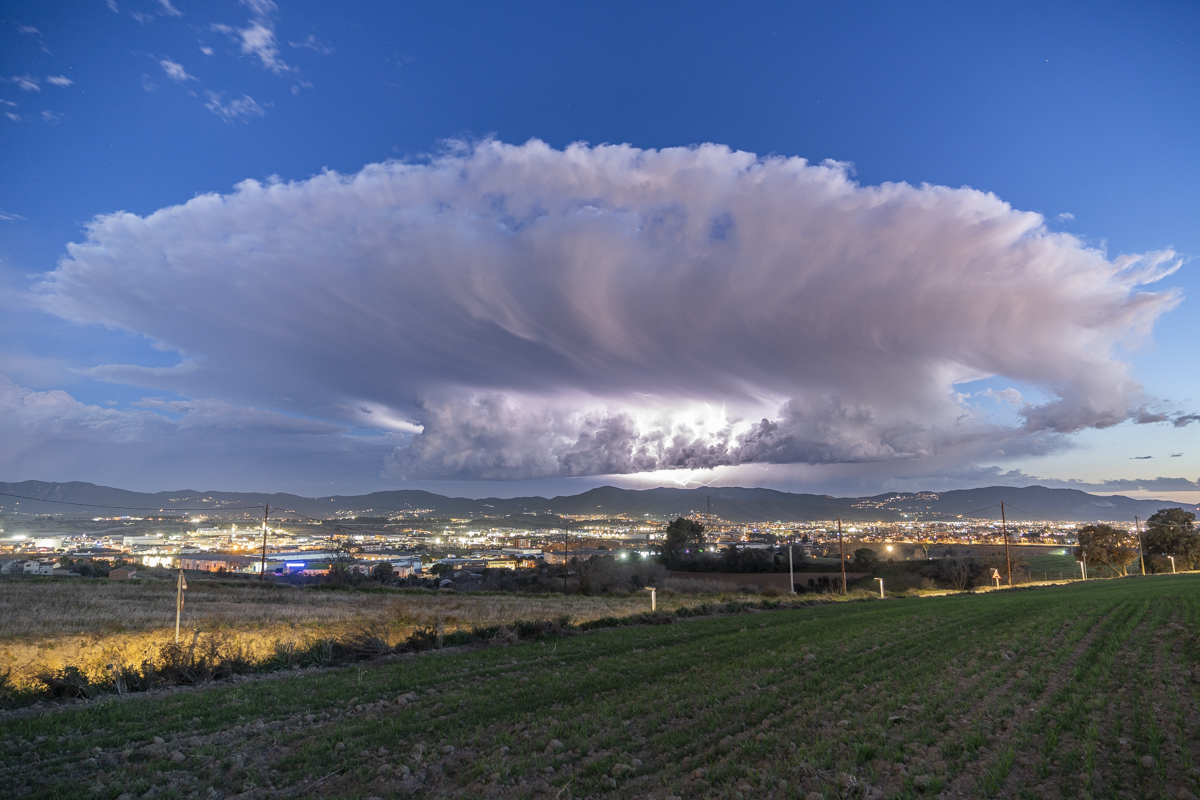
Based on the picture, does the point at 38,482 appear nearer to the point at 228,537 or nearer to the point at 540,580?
the point at 228,537

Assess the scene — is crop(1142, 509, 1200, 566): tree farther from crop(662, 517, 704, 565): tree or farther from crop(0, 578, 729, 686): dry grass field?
crop(0, 578, 729, 686): dry grass field

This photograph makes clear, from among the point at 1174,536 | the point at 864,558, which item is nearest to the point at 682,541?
the point at 864,558

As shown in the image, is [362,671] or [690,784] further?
[362,671]

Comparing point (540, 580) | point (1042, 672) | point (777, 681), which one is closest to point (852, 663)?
point (777, 681)

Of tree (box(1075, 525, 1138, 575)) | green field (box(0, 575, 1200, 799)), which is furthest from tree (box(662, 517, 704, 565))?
green field (box(0, 575, 1200, 799))

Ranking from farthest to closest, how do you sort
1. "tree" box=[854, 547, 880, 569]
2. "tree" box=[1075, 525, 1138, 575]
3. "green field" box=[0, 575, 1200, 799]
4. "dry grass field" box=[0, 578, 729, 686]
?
"tree" box=[854, 547, 880, 569], "tree" box=[1075, 525, 1138, 575], "dry grass field" box=[0, 578, 729, 686], "green field" box=[0, 575, 1200, 799]

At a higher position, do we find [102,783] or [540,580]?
[102,783]
